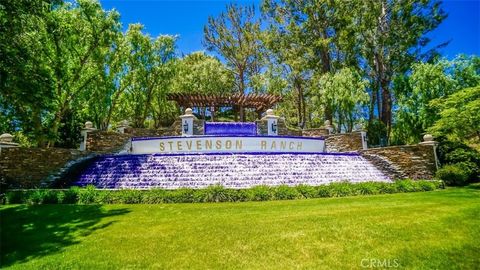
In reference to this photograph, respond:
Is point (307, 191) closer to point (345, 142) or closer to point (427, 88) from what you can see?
point (345, 142)

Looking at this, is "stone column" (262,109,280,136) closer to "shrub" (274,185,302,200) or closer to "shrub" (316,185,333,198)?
"shrub" (316,185,333,198)

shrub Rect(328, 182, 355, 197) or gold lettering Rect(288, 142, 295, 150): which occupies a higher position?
gold lettering Rect(288, 142, 295, 150)

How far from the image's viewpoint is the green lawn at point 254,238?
199 inches

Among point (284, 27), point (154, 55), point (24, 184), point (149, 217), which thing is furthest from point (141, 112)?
point (149, 217)

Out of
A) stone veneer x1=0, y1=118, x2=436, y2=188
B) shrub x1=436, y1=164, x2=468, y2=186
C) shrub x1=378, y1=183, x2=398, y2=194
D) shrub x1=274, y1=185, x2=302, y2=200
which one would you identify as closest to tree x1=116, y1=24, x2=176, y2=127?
stone veneer x1=0, y1=118, x2=436, y2=188

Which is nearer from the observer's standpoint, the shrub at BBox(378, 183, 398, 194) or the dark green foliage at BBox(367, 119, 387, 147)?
the shrub at BBox(378, 183, 398, 194)

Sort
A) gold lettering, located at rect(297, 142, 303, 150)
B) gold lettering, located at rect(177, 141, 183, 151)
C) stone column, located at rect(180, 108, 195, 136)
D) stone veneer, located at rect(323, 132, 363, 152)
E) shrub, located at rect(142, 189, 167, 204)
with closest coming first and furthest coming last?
shrub, located at rect(142, 189, 167, 204) < gold lettering, located at rect(177, 141, 183, 151) < gold lettering, located at rect(297, 142, 303, 150) < stone veneer, located at rect(323, 132, 363, 152) < stone column, located at rect(180, 108, 195, 136)

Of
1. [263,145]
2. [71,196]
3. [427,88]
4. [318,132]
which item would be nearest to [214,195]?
[71,196]

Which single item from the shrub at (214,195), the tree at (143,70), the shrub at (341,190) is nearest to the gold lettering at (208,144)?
the shrub at (214,195)

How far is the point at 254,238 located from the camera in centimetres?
593

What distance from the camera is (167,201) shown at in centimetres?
1076
